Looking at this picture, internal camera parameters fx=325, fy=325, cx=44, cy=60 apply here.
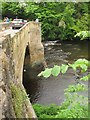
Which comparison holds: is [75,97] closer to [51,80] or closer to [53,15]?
[51,80]

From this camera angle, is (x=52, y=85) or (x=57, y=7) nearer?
(x=52, y=85)

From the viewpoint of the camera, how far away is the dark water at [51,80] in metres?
14.2

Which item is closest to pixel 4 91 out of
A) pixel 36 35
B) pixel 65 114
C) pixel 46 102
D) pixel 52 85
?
pixel 65 114

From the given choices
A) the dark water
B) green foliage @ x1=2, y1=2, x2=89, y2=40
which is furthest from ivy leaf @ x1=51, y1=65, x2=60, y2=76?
green foliage @ x1=2, y1=2, x2=89, y2=40

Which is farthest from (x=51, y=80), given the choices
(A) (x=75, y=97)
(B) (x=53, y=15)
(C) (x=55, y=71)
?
(B) (x=53, y=15)

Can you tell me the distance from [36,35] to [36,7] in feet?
33.7

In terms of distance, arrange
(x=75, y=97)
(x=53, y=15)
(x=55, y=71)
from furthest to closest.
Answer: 1. (x=53, y=15)
2. (x=75, y=97)
3. (x=55, y=71)

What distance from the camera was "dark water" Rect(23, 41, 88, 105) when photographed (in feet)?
46.5

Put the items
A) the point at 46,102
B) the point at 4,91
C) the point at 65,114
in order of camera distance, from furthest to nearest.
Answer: the point at 46,102 < the point at 65,114 < the point at 4,91

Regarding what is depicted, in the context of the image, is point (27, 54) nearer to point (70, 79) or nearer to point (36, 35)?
point (36, 35)

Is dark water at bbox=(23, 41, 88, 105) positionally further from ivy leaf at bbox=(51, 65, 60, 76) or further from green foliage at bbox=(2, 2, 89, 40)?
ivy leaf at bbox=(51, 65, 60, 76)

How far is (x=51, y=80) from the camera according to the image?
665 inches

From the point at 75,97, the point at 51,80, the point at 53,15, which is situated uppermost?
the point at 53,15

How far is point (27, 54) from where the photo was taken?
2150cm
